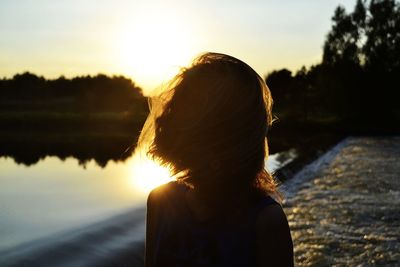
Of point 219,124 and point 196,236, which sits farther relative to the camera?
point 196,236

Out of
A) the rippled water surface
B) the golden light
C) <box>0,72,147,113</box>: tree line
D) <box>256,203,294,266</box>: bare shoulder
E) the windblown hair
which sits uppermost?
<box>0,72,147,113</box>: tree line

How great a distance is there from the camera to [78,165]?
1738 cm

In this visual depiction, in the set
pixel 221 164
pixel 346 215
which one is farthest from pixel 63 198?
pixel 221 164

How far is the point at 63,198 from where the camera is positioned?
35.6 ft

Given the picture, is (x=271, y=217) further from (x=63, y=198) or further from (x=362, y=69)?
(x=362, y=69)

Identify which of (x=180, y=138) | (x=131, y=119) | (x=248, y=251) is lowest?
(x=248, y=251)

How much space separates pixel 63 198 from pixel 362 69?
143 feet

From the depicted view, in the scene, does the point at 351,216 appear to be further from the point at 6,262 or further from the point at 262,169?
the point at 262,169

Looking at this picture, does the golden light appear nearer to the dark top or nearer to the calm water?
the calm water

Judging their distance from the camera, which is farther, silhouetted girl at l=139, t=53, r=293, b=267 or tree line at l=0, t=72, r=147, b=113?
tree line at l=0, t=72, r=147, b=113

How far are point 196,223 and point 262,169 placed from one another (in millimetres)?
257

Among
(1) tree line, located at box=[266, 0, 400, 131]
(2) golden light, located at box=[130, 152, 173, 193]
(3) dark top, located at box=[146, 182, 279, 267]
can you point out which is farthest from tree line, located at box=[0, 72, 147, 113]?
(3) dark top, located at box=[146, 182, 279, 267]

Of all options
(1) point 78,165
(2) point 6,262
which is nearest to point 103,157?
(1) point 78,165

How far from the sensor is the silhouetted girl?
1.35m
